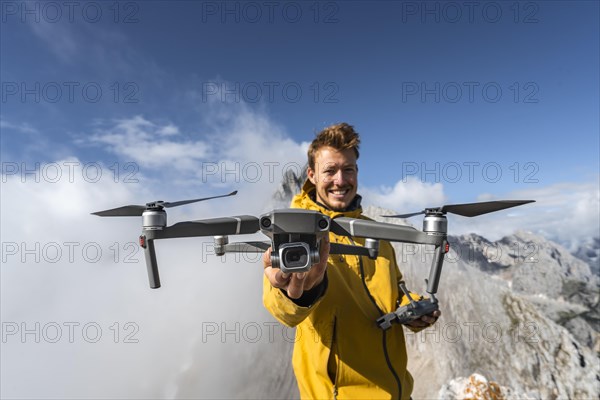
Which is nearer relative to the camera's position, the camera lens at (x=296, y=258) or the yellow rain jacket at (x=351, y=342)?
the camera lens at (x=296, y=258)

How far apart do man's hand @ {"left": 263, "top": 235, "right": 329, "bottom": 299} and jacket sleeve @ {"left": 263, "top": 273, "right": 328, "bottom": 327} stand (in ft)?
0.40

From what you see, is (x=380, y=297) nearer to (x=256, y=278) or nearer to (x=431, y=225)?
(x=431, y=225)

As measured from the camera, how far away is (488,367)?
1012 inches

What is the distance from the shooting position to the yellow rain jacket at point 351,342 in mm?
4695

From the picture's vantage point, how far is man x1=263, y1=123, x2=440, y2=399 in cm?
471

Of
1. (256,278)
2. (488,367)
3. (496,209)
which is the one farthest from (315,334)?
(256,278)

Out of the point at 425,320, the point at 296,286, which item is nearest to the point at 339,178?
the point at 296,286

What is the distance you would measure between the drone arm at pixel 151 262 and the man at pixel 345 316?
1.42 m

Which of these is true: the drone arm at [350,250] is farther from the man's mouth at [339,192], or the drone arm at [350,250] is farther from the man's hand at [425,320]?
the man's hand at [425,320]

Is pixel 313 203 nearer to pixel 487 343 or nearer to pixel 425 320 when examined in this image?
pixel 425 320

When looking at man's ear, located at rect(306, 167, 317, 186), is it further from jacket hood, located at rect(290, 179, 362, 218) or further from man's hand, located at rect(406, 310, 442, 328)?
man's hand, located at rect(406, 310, 442, 328)

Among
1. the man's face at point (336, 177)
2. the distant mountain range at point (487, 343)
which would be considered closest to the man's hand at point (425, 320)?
the man's face at point (336, 177)

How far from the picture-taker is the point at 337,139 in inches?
209

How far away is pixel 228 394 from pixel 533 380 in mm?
26335
